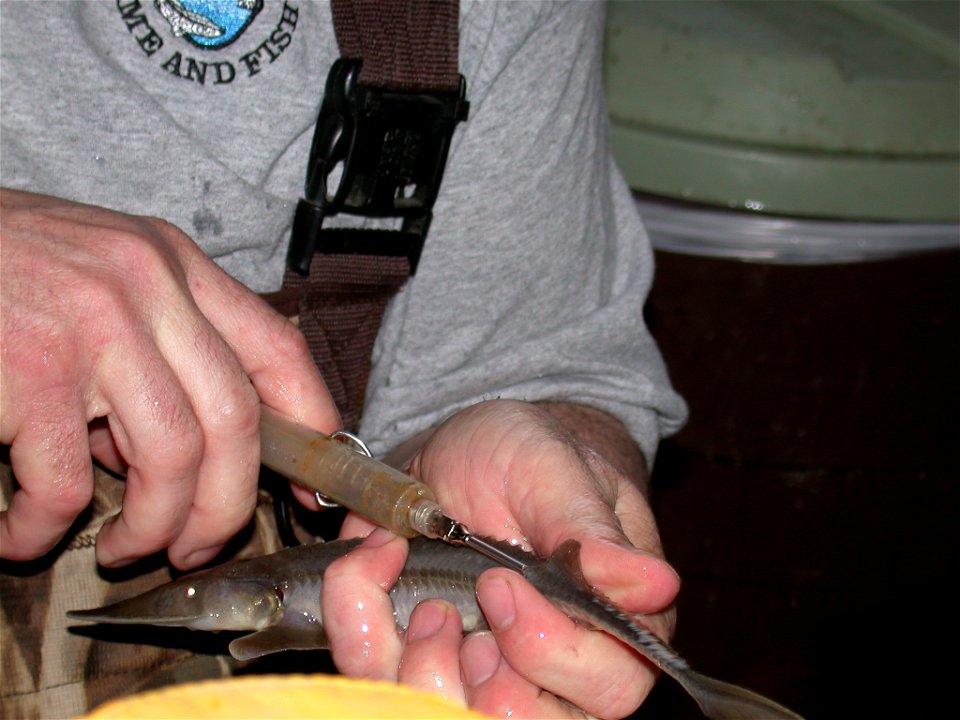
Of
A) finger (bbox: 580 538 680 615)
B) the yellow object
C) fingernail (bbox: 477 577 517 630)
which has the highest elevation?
the yellow object

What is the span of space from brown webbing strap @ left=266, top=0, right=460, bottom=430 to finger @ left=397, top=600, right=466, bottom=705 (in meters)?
0.39

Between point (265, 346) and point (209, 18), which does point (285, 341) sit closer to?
point (265, 346)

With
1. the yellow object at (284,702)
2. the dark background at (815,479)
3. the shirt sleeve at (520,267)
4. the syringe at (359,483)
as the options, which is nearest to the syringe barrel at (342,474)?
the syringe at (359,483)

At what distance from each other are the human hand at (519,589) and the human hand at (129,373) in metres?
0.16

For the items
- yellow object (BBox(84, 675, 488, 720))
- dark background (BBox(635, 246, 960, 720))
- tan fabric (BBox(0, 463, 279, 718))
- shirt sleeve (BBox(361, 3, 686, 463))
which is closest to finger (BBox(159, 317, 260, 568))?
tan fabric (BBox(0, 463, 279, 718))

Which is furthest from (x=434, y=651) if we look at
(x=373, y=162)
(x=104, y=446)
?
(x=373, y=162)

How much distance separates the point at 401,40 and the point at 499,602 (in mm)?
629

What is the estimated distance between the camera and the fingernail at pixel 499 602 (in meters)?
0.86

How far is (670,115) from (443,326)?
816 mm

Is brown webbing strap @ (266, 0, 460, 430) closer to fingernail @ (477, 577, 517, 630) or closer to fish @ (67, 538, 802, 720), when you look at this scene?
fish @ (67, 538, 802, 720)

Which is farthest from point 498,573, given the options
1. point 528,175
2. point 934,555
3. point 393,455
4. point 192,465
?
point 934,555

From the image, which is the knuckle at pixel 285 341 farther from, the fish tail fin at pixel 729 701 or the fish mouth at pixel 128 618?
the fish tail fin at pixel 729 701

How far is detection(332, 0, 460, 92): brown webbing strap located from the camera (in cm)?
112

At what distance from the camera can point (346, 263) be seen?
1.20 m
